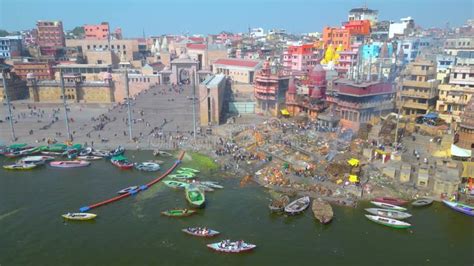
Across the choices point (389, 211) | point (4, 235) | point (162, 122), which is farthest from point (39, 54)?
point (389, 211)

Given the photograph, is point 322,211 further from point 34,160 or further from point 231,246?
point 34,160

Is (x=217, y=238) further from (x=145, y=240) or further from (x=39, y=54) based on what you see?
(x=39, y=54)

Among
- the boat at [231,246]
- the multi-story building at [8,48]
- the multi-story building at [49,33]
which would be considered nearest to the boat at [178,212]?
the boat at [231,246]

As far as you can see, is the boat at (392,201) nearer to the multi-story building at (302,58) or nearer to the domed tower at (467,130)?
the domed tower at (467,130)

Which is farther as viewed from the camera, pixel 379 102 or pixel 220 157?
pixel 379 102

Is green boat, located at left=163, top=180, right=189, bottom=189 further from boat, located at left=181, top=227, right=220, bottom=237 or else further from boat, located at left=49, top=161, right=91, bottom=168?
boat, located at left=49, top=161, right=91, bottom=168

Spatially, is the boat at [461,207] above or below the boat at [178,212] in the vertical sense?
above

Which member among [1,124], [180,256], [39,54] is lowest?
[180,256]

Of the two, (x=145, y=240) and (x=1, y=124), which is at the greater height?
(x=1, y=124)
